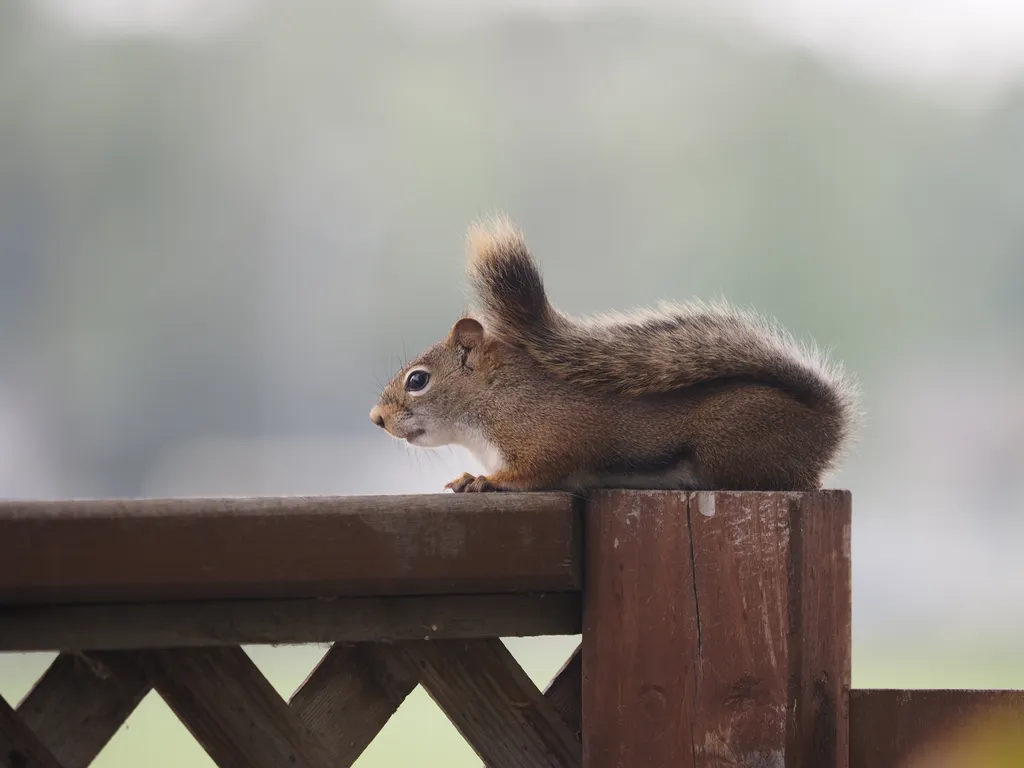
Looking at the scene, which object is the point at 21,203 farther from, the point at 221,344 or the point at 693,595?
the point at 693,595

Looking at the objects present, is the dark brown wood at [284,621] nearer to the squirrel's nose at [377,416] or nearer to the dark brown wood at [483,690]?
the dark brown wood at [483,690]

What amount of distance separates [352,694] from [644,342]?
0.48 metres

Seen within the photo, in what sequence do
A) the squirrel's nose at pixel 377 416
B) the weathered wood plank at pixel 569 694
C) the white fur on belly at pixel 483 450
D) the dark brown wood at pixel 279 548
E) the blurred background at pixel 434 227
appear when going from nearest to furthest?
the dark brown wood at pixel 279 548 < the weathered wood plank at pixel 569 694 < the white fur on belly at pixel 483 450 < the squirrel's nose at pixel 377 416 < the blurred background at pixel 434 227

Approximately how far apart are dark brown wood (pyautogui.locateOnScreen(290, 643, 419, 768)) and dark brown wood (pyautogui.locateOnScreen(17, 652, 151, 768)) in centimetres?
12

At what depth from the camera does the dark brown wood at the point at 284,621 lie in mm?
915

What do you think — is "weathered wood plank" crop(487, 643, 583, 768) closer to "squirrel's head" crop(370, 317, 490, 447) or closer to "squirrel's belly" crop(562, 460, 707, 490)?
"squirrel's belly" crop(562, 460, 707, 490)

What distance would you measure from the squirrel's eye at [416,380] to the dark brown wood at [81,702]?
65 centimetres

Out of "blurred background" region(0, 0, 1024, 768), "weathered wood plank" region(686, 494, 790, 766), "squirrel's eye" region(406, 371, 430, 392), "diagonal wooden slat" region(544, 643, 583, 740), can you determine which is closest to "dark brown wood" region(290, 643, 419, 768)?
"diagonal wooden slat" region(544, 643, 583, 740)

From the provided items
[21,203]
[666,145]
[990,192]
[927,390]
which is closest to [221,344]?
[21,203]

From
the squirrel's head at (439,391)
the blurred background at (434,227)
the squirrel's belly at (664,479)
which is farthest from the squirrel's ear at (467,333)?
the blurred background at (434,227)

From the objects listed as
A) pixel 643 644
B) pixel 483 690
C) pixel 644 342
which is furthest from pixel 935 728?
pixel 644 342

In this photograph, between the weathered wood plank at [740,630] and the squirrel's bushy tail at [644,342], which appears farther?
the squirrel's bushy tail at [644,342]

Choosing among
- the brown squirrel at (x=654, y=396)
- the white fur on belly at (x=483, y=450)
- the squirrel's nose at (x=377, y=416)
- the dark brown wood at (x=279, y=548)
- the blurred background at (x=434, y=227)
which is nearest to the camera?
the dark brown wood at (x=279, y=548)

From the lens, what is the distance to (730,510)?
943mm
